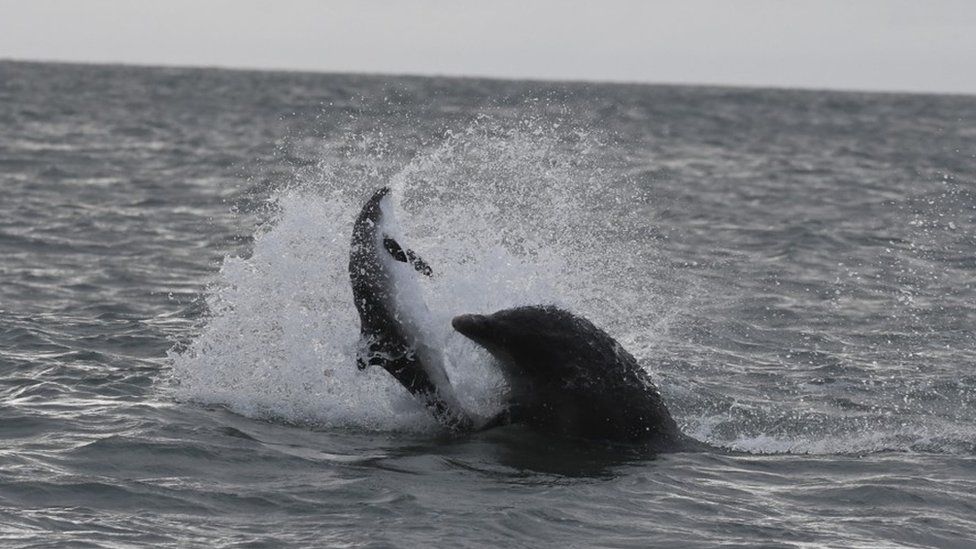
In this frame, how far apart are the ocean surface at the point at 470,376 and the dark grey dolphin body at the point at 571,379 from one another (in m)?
0.18

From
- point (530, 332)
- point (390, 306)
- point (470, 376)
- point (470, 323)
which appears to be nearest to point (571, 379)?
point (530, 332)

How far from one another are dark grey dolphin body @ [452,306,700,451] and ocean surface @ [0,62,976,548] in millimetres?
178

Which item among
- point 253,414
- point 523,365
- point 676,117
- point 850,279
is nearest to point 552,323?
point 523,365

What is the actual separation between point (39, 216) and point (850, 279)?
13.0 metres

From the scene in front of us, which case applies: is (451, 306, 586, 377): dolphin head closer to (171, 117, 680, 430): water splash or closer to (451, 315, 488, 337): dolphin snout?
(451, 315, 488, 337): dolphin snout

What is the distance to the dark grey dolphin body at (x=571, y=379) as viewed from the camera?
10492mm

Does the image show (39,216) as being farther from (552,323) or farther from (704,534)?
(704,534)

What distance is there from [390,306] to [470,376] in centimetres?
90

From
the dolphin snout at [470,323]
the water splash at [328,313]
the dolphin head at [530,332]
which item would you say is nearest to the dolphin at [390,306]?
the water splash at [328,313]

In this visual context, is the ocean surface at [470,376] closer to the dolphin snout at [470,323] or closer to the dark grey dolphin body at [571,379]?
the dark grey dolphin body at [571,379]

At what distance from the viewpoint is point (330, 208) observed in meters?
13.8

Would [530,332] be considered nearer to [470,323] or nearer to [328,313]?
[470,323]

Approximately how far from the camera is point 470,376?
1133 cm

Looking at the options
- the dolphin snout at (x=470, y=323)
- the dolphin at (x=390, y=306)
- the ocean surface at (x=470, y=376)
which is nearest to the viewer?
the ocean surface at (x=470, y=376)
